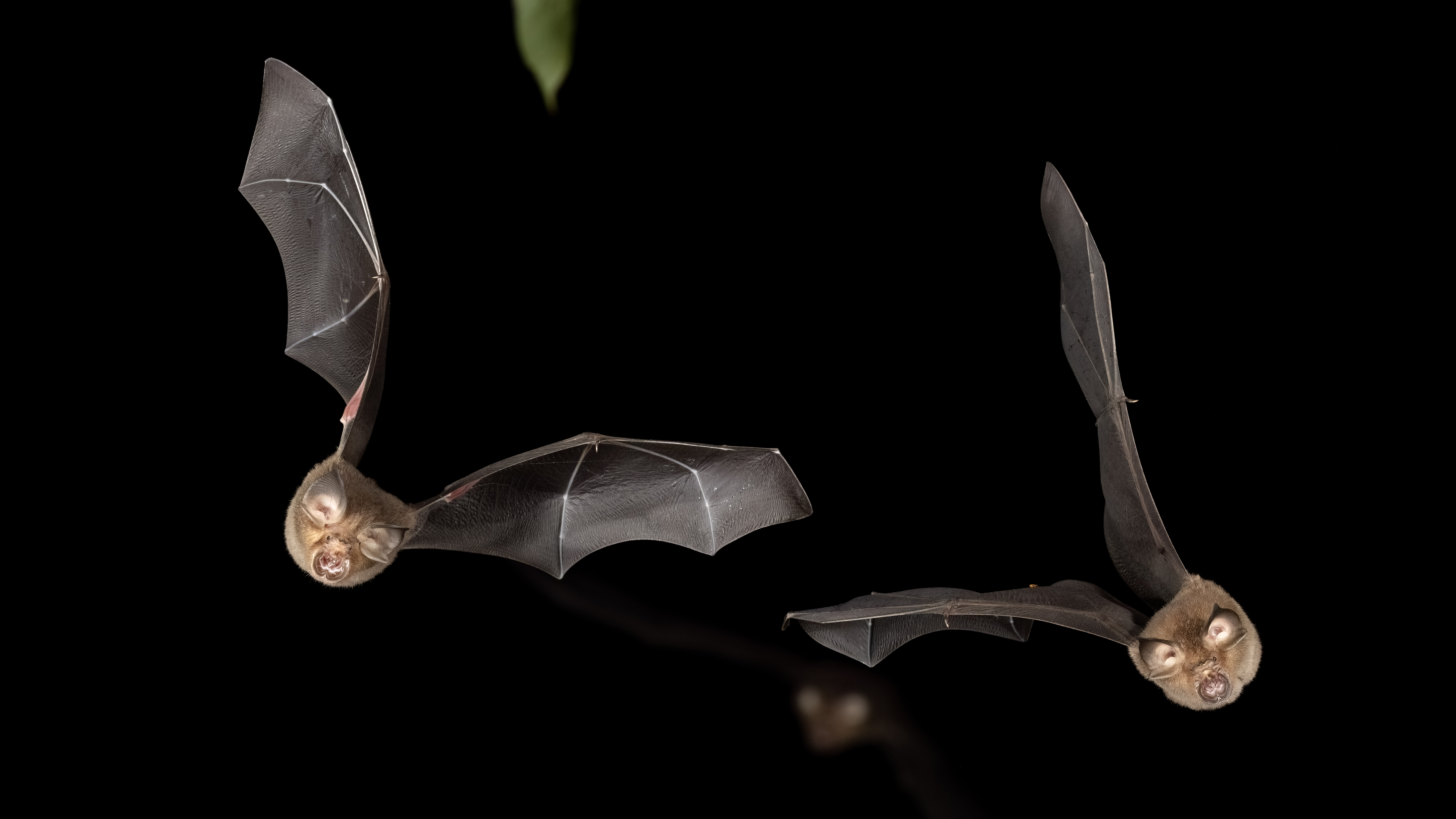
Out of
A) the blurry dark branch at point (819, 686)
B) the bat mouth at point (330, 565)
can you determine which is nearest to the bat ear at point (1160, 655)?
the blurry dark branch at point (819, 686)

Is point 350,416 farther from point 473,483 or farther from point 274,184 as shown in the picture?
point 274,184

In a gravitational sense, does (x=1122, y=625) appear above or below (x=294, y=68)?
below

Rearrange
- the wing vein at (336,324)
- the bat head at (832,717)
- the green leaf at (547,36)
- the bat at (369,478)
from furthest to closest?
the bat head at (832,717) → the wing vein at (336,324) → the bat at (369,478) → the green leaf at (547,36)

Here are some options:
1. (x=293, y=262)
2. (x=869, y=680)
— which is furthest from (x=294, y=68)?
(x=869, y=680)

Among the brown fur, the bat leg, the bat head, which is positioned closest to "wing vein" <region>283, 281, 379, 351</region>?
the bat leg

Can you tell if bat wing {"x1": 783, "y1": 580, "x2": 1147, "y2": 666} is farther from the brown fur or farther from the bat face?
the brown fur

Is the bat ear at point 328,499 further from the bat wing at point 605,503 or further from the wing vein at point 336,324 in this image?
the wing vein at point 336,324
